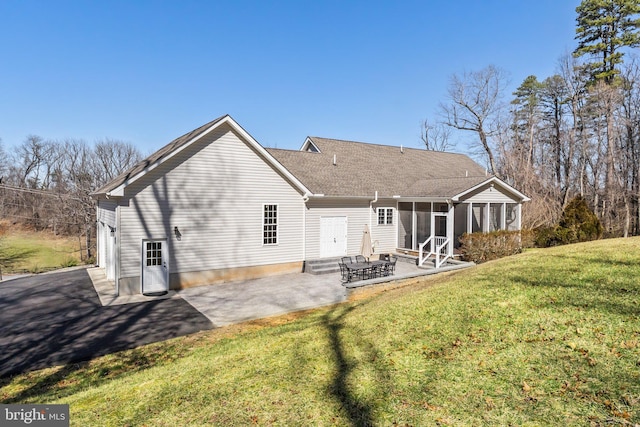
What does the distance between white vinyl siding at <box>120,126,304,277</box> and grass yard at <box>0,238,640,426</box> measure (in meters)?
6.11

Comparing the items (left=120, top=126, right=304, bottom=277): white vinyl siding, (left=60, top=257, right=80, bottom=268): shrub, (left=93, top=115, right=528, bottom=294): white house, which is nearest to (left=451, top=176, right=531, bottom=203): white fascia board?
(left=93, top=115, right=528, bottom=294): white house

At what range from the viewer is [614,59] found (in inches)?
1211

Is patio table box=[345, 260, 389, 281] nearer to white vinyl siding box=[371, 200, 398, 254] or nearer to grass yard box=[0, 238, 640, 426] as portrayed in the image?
white vinyl siding box=[371, 200, 398, 254]

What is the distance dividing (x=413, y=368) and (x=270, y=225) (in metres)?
11.8

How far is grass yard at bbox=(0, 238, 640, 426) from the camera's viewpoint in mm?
4363

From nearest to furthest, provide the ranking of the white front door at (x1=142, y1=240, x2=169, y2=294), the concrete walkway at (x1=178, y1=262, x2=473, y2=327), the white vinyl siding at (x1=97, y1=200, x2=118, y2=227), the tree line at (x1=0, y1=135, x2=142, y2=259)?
1. the concrete walkway at (x1=178, y1=262, x2=473, y2=327)
2. the white front door at (x1=142, y1=240, x2=169, y2=294)
3. the white vinyl siding at (x1=97, y1=200, x2=118, y2=227)
4. the tree line at (x1=0, y1=135, x2=142, y2=259)

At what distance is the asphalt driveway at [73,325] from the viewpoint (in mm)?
8219

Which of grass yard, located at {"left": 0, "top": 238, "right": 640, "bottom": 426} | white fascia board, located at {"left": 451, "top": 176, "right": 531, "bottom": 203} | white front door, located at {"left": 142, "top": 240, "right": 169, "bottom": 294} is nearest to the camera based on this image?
grass yard, located at {"left": 0, "top": 238, "right": 640, "bottom": 426}

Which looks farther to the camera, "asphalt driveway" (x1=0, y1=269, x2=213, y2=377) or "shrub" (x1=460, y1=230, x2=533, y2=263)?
"shrub" (x1=460, y1=230, x2=533, y2=263)

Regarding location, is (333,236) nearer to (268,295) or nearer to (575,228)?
(268,295)

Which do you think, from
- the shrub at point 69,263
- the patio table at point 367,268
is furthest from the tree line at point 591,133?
the shrub at point 69,263

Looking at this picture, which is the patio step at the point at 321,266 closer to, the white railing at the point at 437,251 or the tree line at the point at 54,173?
the white railing at the point at 437,251

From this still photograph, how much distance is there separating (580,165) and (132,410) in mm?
Answer: 39101

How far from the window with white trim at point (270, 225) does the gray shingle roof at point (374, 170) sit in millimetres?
2571
